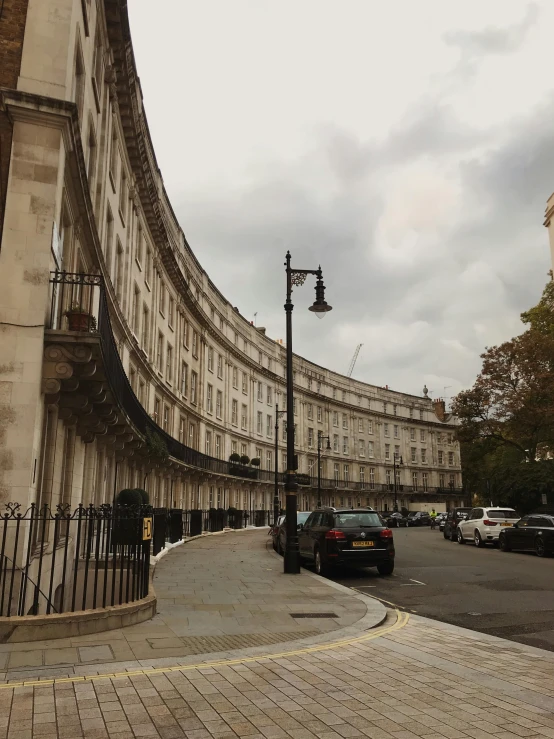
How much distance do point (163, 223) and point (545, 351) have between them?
22599mm

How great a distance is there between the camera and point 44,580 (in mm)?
10930

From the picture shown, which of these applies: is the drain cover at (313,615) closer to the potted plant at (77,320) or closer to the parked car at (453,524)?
the potted plant at (77,320)

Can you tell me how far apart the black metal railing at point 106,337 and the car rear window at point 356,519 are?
19.9 feet

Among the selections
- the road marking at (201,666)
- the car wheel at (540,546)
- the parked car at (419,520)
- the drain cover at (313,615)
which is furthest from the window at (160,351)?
the parked car at (419,520)

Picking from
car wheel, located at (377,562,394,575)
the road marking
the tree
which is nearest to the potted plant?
the road marking

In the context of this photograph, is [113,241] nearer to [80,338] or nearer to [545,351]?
[80,338]

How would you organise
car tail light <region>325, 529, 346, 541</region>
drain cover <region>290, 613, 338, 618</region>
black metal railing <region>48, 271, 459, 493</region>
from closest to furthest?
drain cover <region>290, 613, 338, 618</region>
black metal railing <region>48, 271, 459, 493</region>
car tail light <region>325, 529, 346, 541</region>

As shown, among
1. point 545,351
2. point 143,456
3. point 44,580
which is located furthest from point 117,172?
point 545,351

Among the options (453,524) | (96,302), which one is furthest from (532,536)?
(96,302)

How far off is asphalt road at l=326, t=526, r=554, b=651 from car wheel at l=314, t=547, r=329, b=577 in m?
0.35

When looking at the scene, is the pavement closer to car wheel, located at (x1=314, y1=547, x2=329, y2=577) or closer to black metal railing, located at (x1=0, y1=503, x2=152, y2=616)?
black metal railing, located at (x1=0, y1=503, x2=152, y2=616)

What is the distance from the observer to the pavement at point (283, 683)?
4.86m

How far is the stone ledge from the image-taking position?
7.41 metres

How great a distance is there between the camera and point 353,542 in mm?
15641
